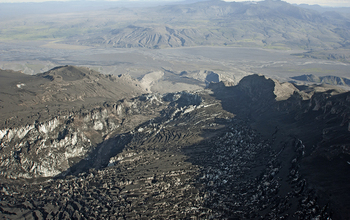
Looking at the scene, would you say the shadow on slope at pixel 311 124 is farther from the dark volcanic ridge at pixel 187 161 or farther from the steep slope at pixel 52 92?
the steep slope at pixel 52 92

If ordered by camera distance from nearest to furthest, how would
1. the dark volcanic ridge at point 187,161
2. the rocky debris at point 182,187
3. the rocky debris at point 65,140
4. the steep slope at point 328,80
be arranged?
the rocky debris at point 182,187, the dark volcanic ridge at point 187,161, the rocky debris at point 65,140, the steep slope at point 328,80

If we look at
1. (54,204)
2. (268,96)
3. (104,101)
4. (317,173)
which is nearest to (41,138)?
(54,204)

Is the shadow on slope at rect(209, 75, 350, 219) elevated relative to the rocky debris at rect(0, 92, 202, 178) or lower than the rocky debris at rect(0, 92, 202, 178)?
elevated

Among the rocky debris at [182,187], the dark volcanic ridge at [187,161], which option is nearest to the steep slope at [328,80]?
the dark volcanic ridge at [187,161]

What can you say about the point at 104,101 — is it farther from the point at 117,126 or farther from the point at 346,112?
the point at 346,112

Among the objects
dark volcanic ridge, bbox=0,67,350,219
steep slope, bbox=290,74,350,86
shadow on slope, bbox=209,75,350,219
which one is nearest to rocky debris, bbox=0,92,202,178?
dark volcanic ridge, bbox=0,67,350,219

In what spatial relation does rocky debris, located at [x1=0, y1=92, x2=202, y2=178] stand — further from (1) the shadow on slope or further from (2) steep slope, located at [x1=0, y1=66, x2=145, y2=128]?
(1) the shadow on slope

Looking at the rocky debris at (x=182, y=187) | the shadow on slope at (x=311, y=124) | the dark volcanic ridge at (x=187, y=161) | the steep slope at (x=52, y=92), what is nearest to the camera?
the shadow on slope at (x=311, y=124)

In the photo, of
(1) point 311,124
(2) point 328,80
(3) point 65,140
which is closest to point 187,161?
(1) point 311,124

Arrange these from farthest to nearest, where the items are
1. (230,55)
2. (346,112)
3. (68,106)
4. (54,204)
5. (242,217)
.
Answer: (230,55), (68,106), (346,112), (54,204), (242,217)
